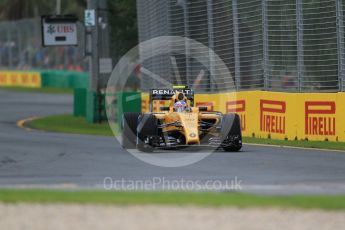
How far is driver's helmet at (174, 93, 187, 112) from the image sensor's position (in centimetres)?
1944

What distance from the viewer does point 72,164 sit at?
1742 centimetres

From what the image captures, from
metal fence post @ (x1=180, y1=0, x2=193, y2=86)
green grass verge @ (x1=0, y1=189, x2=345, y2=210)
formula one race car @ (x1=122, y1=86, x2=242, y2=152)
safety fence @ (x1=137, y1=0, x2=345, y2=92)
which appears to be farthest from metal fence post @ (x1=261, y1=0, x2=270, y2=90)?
green grass verge @ (x1=0, y1=189, x2=345, y2=210)

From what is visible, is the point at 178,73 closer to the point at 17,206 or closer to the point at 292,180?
the point at 292,180

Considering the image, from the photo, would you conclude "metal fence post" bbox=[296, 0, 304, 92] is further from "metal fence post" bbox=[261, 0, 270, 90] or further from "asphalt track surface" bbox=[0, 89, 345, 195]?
"asphalt track surface" bbox=[0, 89, 345, 195]

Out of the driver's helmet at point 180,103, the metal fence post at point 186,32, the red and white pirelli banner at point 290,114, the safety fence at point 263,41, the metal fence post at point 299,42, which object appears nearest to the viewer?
the driver's helmet at point 180,103

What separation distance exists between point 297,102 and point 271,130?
1162mm

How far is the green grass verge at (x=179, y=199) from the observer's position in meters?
11.1

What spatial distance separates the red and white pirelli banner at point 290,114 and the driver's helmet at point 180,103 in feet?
11.2

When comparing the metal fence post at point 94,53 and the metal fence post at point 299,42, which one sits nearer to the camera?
the metal fence post at point 299,42

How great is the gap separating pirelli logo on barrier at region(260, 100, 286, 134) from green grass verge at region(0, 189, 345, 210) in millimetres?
10773

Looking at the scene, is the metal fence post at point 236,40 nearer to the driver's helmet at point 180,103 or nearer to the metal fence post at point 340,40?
the metal fence post at point 340,40
